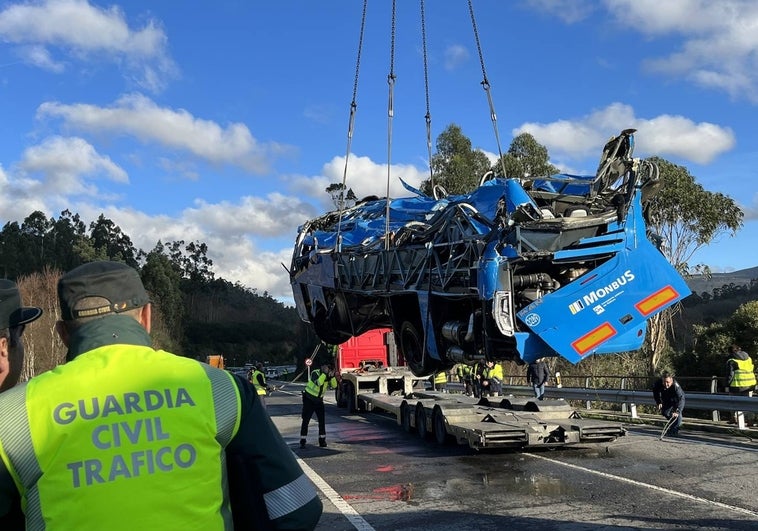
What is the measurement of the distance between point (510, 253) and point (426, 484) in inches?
132

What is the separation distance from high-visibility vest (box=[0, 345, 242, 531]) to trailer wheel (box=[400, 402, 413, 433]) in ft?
42.8

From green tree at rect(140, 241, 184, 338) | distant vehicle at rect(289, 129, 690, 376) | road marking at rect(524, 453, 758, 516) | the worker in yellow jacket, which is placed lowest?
road marking at rect(524, 453, 758, 516)

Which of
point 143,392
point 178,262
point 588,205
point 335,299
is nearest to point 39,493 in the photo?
point 143,392

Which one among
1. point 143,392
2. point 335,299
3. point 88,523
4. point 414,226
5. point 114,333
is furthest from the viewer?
point 335,299

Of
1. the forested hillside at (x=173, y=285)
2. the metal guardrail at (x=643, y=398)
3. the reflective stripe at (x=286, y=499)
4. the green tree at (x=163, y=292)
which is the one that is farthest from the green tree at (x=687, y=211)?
the green tree at (x=163, y=292)

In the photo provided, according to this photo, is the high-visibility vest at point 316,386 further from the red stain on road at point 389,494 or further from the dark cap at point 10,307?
the dark cap at point 10,307

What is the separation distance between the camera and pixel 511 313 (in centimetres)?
721

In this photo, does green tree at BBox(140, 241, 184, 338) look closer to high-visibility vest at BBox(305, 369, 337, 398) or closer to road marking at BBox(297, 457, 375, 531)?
high-visibility vest at BBox(305, 369, 337, 398)

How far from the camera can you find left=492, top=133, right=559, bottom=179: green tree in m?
30.7

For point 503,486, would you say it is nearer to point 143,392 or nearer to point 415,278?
point 415,278

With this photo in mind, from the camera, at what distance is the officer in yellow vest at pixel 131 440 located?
1.54 metres

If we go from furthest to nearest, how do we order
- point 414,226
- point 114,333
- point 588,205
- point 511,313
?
point 414,226
point 588,205
point 511,313
point 114,333

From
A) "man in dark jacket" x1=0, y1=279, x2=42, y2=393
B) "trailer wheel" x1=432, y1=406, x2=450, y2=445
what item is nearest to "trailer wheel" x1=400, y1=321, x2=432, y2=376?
"trailer wheel" x1=432, y1=406, x2=450, y2=445

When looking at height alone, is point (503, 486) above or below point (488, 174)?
below
